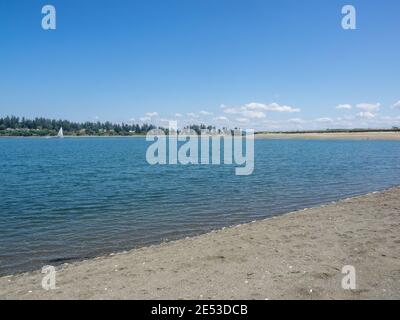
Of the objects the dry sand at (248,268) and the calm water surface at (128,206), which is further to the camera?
the calm water surface at (128,206)

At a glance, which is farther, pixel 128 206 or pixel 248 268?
pixel 128 206

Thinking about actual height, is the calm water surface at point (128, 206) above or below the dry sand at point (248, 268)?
below

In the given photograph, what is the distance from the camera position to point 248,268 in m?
9.11

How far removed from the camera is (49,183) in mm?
30969

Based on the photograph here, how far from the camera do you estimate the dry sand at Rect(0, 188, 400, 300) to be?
7.73 meters

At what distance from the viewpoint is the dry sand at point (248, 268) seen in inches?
304

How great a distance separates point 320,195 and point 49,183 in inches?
798

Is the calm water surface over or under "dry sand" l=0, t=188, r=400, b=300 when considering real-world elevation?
under

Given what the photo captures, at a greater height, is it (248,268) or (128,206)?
(248,268)

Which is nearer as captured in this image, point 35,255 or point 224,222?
point 35,255

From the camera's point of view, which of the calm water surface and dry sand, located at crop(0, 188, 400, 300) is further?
the calm water surface
